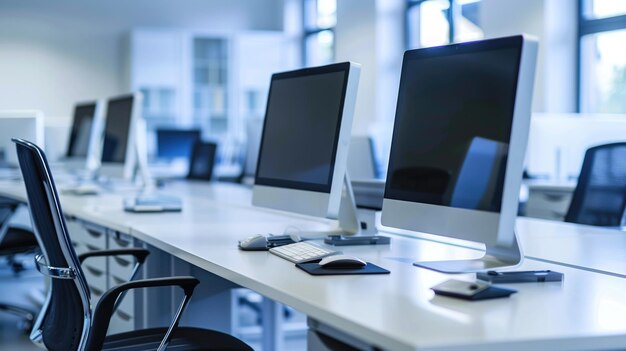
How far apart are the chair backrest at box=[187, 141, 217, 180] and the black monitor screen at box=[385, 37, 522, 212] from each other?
143 inches

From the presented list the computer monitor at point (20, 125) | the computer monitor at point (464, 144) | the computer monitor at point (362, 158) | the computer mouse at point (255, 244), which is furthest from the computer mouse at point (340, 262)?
the computer monitor at point (20, 125)

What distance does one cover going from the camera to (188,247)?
2.02 meters

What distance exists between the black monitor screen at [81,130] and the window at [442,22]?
317 cm

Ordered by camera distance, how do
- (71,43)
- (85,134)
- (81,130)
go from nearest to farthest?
(85,134) → (81,130) → (71,43)

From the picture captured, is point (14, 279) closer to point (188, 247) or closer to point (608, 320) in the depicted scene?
point (188, 247)

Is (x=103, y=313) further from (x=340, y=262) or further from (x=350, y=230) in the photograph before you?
(x=350, y=230)

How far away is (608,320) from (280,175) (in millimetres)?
1283

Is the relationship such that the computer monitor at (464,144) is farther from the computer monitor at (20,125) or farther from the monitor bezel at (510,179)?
the computer monitor at (20,125)

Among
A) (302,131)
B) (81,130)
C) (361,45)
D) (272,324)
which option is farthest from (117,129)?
(361,45)

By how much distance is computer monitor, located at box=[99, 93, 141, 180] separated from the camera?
152 inches

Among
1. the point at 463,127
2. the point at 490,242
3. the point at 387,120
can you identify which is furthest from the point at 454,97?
the point at 387,120

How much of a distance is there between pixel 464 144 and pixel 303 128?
2.37 feet

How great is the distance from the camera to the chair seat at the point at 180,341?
1913 millimetres

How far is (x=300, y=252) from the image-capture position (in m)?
1.83
